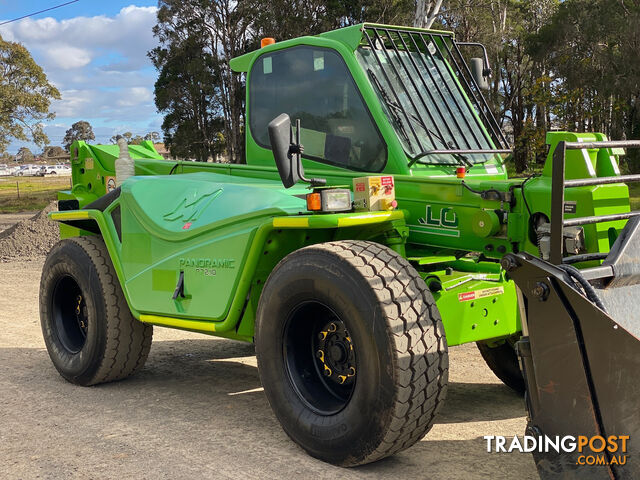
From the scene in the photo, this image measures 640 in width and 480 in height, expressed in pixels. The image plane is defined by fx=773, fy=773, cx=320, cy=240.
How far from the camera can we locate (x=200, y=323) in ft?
16.7

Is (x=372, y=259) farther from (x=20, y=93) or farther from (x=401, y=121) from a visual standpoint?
(x=20, y=93)

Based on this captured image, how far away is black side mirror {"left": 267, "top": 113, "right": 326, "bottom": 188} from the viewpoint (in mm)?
4102

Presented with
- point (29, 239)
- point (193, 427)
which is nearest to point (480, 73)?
point (193, 427)

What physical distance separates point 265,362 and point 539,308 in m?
1.71

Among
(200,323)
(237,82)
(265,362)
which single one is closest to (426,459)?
(265,362)

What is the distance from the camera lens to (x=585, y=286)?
3.41 meters

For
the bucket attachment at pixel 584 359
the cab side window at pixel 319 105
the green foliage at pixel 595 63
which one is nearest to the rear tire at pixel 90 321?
the cab side window at pixel 319 105

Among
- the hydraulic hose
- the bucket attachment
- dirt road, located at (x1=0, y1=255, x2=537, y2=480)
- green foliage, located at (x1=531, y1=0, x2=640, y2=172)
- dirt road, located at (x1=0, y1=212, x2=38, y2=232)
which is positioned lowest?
dirt road, located at (x1=0, y1=212, x2=38, y2=232)

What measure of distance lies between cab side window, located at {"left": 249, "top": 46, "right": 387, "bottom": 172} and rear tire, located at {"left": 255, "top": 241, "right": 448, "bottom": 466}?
3.41ft

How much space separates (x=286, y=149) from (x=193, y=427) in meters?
1.99

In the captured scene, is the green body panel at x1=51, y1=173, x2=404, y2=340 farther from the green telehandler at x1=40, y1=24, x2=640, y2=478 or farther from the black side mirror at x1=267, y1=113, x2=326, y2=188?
the black side mirror at x1=267, y1=113, x2=326, y2=188

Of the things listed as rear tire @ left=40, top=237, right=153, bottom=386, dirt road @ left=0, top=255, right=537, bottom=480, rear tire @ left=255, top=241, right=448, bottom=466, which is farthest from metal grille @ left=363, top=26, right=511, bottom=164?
rear tire @ left=40, top=237, right=153, bottom=386

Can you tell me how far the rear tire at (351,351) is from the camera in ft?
12.7

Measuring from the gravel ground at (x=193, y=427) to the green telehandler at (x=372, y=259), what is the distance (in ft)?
0.88
